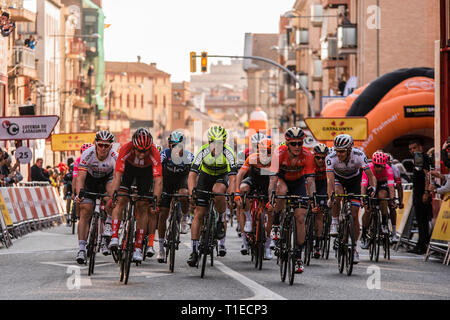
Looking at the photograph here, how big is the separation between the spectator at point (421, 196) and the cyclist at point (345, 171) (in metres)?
2.85

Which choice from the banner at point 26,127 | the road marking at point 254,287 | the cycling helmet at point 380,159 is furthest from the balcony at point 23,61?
the road marking at point 254,287

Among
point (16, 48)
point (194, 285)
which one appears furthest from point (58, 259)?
point (16, 48)

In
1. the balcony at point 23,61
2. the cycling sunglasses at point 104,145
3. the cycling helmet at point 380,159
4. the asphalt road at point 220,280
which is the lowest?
the asphalt road at point 220,280

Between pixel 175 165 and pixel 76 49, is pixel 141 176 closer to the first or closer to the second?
pixel 175 165

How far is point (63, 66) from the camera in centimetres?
Result: 9856

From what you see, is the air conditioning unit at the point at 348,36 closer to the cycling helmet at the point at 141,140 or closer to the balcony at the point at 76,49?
the balcony at the point at 76,49

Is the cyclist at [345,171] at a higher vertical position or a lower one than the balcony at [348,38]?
lower

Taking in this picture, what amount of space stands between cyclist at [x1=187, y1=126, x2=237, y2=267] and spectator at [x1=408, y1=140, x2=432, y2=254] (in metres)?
5.44

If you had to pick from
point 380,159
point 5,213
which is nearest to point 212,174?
point 380,159

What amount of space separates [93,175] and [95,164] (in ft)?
0.74

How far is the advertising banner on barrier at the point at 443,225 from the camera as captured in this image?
17.9m

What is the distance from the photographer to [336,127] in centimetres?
3606

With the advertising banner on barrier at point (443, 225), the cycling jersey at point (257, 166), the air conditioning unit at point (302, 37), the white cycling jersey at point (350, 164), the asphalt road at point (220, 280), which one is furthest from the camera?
the air conditioning unit at point (302, 37)

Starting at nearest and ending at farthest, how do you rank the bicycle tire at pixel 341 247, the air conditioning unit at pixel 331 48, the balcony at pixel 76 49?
the bicycle tire at pixel 341 247, the air conditioning unit at pixel 331 48, the balcony at pixel 76 49
